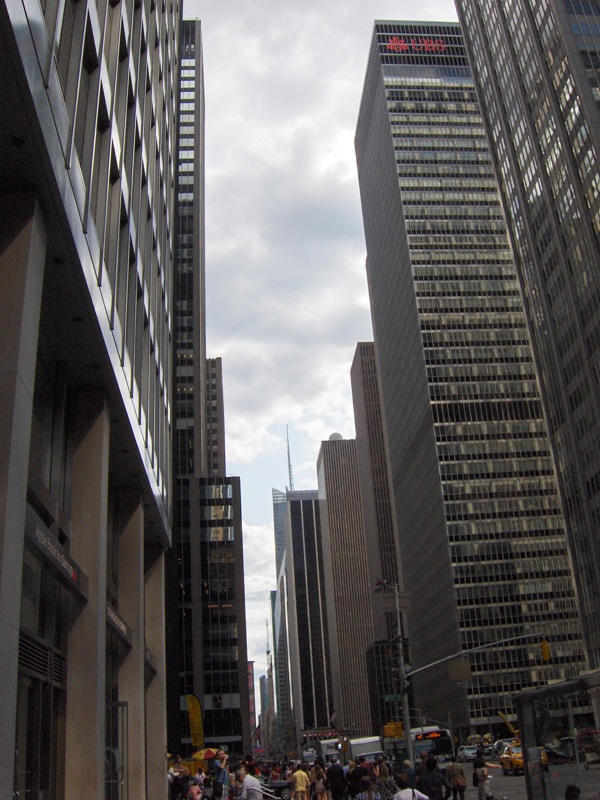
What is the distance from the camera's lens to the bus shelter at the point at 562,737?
584 inches

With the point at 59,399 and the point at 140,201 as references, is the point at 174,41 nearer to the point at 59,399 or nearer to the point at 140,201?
Result: the point at 140,201

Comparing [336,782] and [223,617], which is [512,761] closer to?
[336,782]

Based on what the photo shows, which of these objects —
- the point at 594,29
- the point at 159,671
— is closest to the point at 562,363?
the point at 594,29

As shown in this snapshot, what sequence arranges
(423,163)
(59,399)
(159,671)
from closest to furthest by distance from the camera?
(59,399) → (159,671) → (423,163)

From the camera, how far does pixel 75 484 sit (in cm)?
2138

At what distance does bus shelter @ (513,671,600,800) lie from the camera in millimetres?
14828

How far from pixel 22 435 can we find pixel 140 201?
710 inches

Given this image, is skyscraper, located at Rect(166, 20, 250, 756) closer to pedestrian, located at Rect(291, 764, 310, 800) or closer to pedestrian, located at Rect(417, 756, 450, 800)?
pedestrian, located at Rect(291, 764, 310, 800)

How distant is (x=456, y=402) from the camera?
146 meters

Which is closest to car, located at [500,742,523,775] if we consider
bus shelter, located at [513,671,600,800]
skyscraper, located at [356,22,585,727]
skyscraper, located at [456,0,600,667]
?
bus shelter, located at [513,671,600,800]

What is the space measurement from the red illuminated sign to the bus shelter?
592 feet

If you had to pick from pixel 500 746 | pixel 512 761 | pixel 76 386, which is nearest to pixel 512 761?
pixel 512 761

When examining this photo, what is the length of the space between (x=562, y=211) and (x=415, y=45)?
10288cm

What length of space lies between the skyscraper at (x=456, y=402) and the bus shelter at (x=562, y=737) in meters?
107
